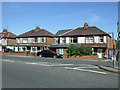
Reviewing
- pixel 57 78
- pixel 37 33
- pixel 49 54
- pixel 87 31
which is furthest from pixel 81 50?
pixel 37 33

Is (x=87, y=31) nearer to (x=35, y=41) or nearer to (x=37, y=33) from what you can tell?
(x=37, y=33)

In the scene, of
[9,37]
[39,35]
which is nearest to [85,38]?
[39,35]

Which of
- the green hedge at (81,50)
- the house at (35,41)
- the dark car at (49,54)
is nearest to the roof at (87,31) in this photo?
the house at (35,41)

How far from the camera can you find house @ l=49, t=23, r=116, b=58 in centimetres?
3359

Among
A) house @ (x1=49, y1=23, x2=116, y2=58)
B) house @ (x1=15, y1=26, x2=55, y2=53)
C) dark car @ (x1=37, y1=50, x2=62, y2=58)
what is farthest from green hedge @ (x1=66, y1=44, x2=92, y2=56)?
house @ (x1=15, y1=26, x2=55, y2=53)

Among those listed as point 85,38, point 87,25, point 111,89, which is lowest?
point 111,89

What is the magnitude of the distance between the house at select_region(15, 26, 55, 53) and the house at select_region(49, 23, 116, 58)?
9.09 feet

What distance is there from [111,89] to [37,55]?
25562 millimetres

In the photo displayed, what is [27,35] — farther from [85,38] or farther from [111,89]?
[111,89]

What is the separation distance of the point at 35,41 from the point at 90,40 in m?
15.8

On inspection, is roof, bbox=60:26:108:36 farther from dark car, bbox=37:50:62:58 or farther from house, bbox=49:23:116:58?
dark car, bbox=37:50:62:58

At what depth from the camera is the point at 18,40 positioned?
46.2 metres

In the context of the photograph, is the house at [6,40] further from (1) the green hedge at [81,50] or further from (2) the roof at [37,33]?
(1) the green hedge at [81,50]

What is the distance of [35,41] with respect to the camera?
1693 inches
